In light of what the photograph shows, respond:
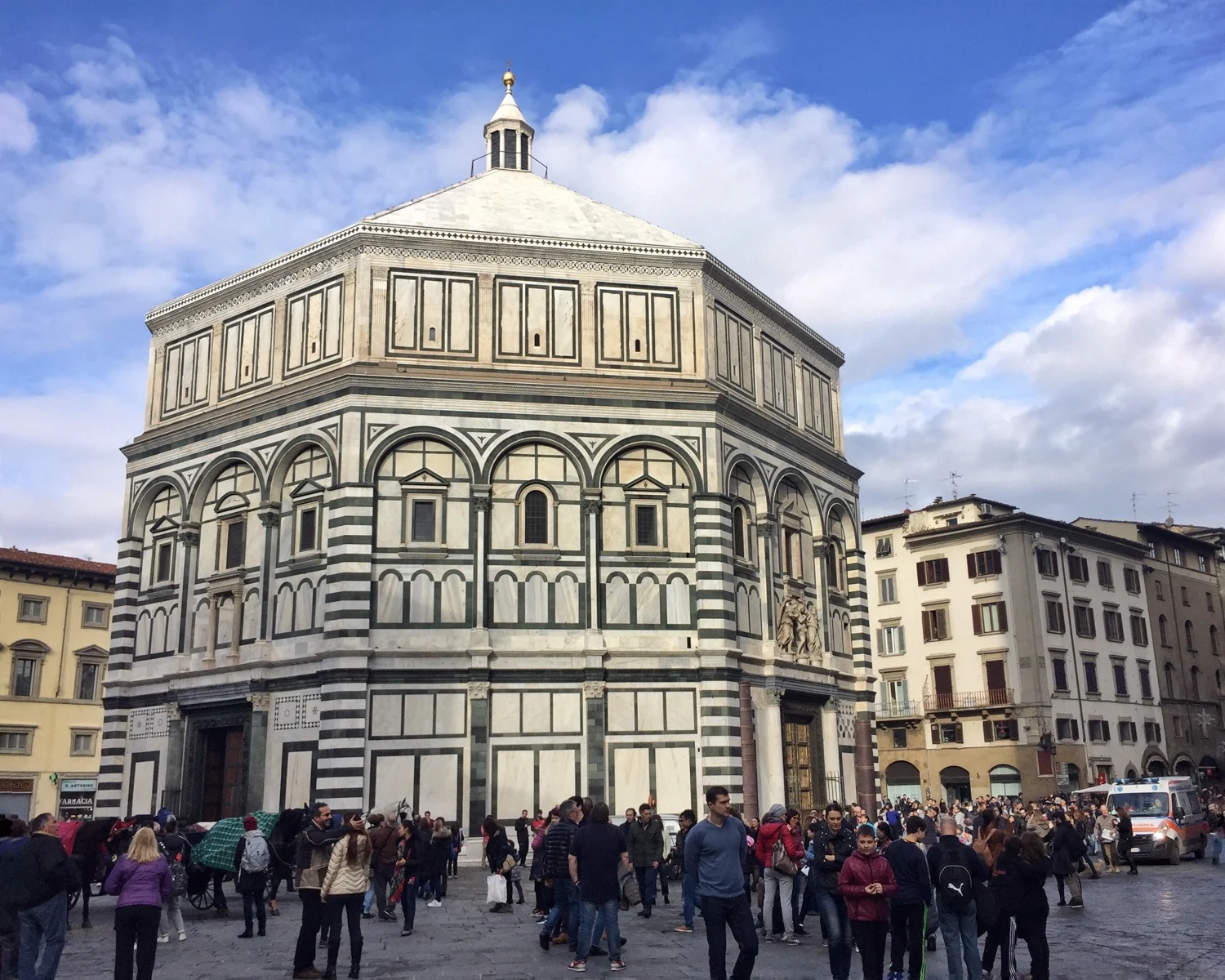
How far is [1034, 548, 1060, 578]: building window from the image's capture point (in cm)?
4850

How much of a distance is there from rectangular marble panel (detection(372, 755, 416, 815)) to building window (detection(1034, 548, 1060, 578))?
3157 centimetres

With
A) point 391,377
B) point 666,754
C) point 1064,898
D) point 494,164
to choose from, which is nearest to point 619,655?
point 666,754

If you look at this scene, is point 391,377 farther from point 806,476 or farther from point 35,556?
point 35,556

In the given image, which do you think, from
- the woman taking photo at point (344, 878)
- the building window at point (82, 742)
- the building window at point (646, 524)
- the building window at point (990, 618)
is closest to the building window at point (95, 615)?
the building window at point (82, 742)

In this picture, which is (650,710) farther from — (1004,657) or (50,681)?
(50,681)

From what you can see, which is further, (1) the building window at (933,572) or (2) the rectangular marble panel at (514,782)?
(1) the building window at (933,572)

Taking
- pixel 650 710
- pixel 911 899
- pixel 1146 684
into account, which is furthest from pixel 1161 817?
pixel 1146 684

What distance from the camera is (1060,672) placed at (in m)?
47.4

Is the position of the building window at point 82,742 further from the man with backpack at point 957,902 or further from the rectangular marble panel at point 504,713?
the man with backpack at point 957,902

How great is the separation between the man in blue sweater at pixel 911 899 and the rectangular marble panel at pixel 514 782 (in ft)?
52.8

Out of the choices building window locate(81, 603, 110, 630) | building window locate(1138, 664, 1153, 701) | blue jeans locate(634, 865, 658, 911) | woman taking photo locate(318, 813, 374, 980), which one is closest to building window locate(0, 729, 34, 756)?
building window locate(81, 603, 110, 630)

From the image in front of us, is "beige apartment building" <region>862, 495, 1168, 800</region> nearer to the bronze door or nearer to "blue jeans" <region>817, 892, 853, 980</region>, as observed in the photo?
the bronze door

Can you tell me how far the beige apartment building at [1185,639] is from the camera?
178ft

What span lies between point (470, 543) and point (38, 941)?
17152 millimetres
